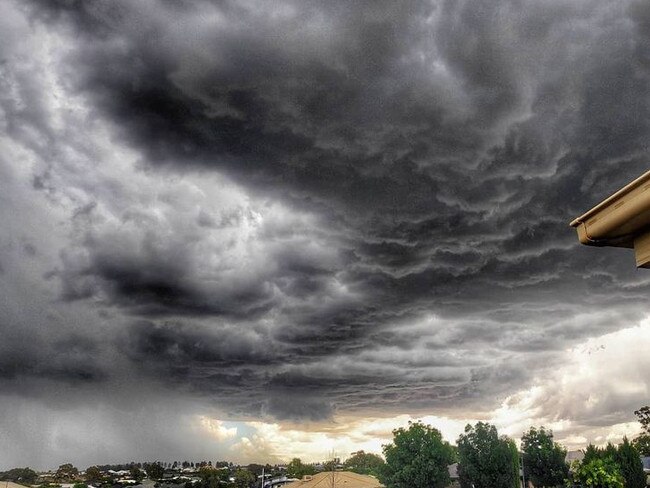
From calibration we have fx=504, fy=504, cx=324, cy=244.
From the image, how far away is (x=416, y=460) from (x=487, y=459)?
29.4 ft

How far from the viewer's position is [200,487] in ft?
305

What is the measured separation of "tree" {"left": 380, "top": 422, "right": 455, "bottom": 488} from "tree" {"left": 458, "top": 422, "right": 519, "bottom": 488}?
2.81 meters

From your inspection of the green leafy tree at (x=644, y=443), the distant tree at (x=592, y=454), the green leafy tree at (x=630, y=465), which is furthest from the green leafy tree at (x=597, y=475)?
the green leafy tree at (x=644, y=443)

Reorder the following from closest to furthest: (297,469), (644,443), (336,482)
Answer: (336,482) < (644,443) < (297,469)

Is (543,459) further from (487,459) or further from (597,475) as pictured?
(597,475)

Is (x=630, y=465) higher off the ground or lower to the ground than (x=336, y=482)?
higher

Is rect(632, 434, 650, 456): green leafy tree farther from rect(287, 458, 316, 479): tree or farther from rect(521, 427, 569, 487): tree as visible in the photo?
rect(287, 458, 316, 479): tree

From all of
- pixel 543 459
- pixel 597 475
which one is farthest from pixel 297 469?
pixel 597 475

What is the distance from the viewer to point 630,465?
50188 mm

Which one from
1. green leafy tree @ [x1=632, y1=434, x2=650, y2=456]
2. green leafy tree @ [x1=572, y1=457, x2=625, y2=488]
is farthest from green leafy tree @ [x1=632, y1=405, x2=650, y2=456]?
green leafy tree @ [x1=572, y1=457, x2=625, y2=488]

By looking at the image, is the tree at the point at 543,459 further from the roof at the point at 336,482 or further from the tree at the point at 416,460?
the roof at the point at 336,482

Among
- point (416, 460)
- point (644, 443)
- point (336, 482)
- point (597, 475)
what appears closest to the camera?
point (597, 475)

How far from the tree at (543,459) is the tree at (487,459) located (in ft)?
24.3

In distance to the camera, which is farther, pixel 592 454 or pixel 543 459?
pixel 543 459
